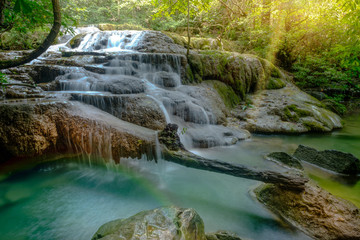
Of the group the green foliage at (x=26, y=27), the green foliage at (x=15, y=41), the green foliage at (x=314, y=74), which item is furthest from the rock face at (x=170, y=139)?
the green foliage at (x=314, y=74)

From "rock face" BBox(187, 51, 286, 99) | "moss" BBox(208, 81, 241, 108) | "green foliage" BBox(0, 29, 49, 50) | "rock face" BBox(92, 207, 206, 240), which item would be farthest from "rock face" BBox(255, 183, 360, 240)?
"green foliage" BBox(0, 29, 49, 50)

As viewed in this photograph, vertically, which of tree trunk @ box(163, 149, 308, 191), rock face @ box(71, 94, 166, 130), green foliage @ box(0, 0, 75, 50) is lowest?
tree trunk @ box(163, 149, 308, 191)

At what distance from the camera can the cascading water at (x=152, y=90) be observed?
5.30 meters

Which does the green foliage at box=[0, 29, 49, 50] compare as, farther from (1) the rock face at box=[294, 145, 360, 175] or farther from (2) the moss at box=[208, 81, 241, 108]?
(1) the rock face at box=[294, 145, 360, 175]

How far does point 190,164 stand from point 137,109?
8.26 feet

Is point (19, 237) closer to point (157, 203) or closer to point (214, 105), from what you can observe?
point (157, 203)

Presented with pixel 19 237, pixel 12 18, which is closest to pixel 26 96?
pixel 12 18

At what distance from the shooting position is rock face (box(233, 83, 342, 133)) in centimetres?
706

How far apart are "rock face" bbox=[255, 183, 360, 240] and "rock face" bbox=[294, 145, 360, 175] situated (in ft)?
5.62

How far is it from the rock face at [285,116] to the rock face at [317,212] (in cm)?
445

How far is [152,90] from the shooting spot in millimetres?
6586

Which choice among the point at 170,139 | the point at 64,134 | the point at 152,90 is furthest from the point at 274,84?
the point at 64,134

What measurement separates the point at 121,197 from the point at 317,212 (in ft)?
10.1

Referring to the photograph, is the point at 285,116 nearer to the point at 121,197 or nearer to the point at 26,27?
the point at 121,197
